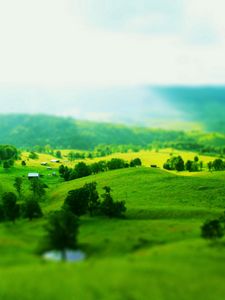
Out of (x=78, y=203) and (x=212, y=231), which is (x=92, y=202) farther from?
(x=212, y=231)

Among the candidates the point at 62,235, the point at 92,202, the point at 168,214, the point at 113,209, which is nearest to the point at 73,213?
the point at 92,202

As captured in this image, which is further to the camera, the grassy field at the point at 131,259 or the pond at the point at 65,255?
the pond at the point at 65,255

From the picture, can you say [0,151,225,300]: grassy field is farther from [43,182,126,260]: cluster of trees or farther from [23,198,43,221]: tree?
[43,182,126,260]: cluster of trees

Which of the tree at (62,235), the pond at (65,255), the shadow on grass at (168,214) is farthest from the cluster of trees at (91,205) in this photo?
the pond at (65,255)

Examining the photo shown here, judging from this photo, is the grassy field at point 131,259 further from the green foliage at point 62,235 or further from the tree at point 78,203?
the tree at point 78,203

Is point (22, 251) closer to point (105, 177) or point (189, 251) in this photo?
point (189, 251)
